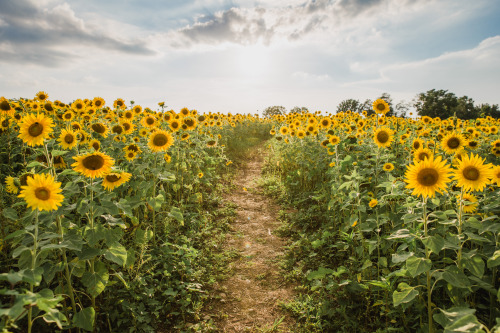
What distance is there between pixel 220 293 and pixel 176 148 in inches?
115

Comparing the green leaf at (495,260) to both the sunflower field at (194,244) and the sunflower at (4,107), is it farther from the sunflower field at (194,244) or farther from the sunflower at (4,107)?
the sunflower at (4,107)

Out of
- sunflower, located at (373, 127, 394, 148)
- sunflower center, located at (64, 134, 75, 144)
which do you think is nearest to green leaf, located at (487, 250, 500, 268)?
sunflower, located at (373, 127, 394, 148)

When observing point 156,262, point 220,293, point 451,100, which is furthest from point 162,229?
point 451,100

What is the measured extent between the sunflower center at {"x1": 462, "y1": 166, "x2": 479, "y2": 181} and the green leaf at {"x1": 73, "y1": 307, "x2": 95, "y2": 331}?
314 cm

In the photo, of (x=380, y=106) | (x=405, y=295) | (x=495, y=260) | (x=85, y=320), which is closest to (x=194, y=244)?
(x=85, y=320)

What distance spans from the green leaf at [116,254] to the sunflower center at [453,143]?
400 centimetres

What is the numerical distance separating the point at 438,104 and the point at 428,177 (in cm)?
4911

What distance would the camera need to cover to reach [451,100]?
136ft

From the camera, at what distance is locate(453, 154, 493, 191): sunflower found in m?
2.18

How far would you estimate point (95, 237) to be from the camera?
222 centimetres

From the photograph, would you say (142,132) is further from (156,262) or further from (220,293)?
(220,293)

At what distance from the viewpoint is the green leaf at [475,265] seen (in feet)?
6.39

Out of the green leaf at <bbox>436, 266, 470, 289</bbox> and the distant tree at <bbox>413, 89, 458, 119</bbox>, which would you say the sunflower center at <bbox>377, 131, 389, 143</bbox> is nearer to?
the green leaf at <bbox>436, 266, 470, 289</bbox>

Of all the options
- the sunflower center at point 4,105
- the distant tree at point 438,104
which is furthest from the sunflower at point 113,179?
the distant tree at point 438,104
